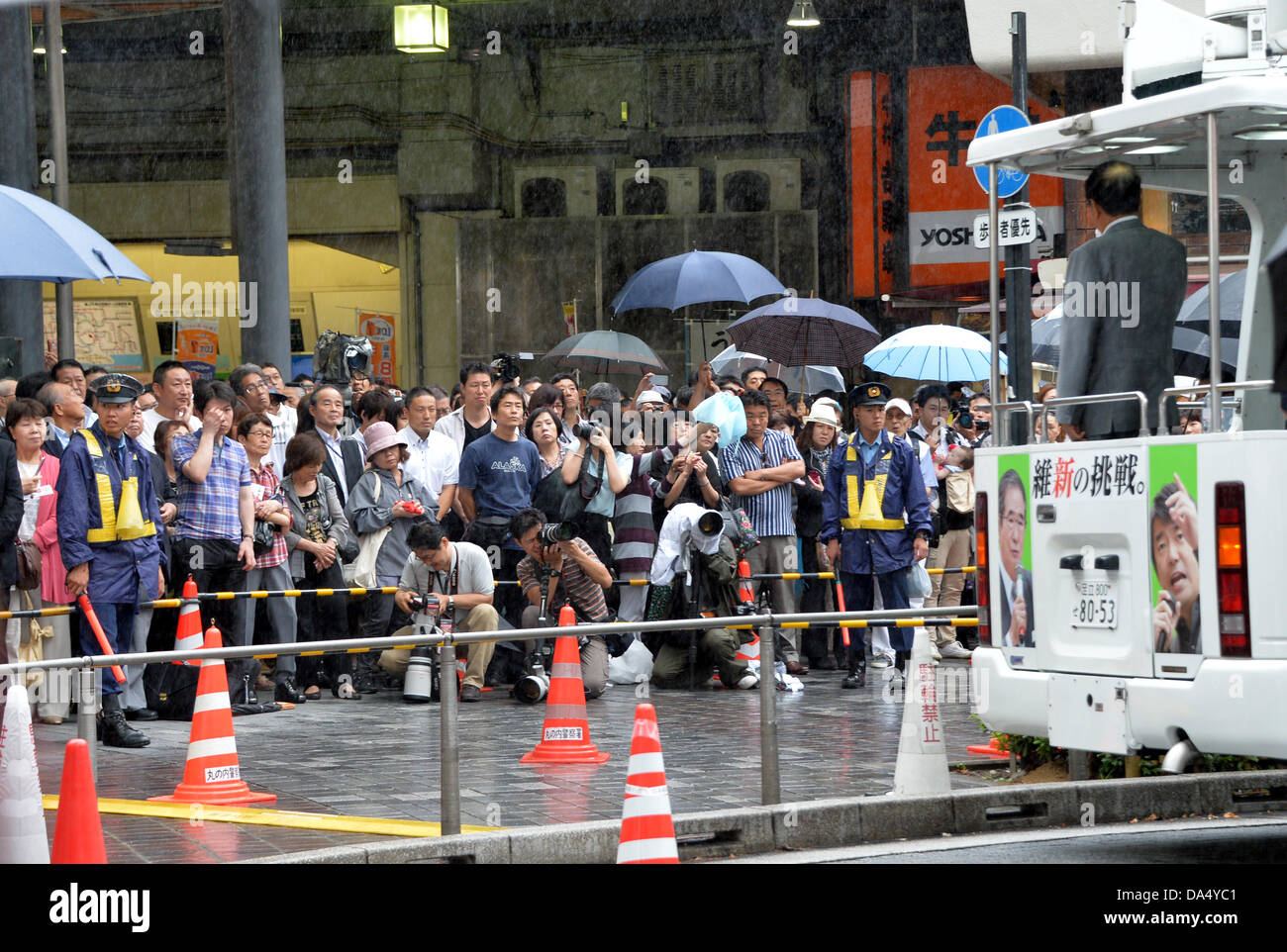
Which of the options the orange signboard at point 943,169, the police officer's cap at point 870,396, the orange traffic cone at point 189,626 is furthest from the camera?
the orange signboard at point 943,169

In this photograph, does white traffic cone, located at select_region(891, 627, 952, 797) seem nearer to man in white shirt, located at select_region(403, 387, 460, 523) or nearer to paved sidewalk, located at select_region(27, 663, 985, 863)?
paved sidewalk, located at select_region(27, 663, 985, 863)

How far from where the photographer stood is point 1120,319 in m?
7.81

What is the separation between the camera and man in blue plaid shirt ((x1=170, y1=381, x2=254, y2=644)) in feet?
38.4

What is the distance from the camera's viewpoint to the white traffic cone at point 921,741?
861 cm

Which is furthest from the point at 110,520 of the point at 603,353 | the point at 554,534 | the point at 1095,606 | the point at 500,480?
the point at 603,353

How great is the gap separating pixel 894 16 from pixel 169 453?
18513 mm

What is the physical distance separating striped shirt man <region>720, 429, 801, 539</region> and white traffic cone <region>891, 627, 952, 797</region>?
17.0 feet

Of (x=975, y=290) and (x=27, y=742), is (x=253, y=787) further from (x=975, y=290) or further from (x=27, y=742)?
(x=975, y=290)

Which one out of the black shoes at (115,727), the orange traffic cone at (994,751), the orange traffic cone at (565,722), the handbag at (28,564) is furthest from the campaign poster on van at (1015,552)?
the handbag at (28,564)

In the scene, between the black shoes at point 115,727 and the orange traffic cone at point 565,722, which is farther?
the orange traffic cone at point 565,722

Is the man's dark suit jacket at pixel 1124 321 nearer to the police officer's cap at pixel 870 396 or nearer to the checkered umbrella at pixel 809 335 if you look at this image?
the police officer's cap at pixel 870 396

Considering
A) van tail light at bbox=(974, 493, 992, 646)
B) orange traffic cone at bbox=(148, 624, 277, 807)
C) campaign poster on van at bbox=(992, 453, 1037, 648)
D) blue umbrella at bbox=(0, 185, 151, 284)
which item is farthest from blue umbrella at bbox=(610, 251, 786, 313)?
orange traffic cone at bbox=(148, 624, 277, 807)

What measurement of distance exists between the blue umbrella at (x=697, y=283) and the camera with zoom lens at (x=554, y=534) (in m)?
5.33

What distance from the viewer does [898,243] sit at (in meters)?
25.2
